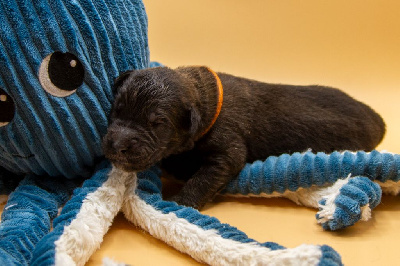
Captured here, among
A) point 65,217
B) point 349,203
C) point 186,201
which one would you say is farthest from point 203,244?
point 349,203

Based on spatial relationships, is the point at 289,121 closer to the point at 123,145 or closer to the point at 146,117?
the point at 146,117

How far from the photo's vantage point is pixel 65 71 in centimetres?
161

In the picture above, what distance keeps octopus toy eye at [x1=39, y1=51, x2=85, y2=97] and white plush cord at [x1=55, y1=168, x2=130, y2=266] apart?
0.39 meters

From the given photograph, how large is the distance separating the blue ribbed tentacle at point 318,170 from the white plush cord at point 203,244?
0.49 metres

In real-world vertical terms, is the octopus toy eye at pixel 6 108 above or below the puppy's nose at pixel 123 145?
above

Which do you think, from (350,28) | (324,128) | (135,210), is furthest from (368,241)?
(350,28)

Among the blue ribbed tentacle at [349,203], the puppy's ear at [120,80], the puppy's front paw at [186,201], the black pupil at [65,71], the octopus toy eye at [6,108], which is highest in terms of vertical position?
the black pupil at [65,71]

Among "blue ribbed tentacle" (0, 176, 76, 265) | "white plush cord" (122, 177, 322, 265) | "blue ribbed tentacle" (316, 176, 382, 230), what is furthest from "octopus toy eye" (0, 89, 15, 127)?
"blue ribbed tentacle" (316, 176, 382, 230)

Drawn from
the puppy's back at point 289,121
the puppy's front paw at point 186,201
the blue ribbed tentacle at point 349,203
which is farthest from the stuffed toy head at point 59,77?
the blue ribbed tentacle at point 349,203

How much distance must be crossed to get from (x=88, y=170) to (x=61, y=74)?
464 millimetres

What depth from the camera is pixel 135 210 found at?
1721 mm

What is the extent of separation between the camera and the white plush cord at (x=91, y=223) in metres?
1.38

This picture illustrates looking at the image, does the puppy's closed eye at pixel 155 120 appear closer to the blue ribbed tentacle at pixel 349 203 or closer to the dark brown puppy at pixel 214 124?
the dark brown puppy at pixel 214 124

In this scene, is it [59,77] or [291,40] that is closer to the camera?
[59,77]
